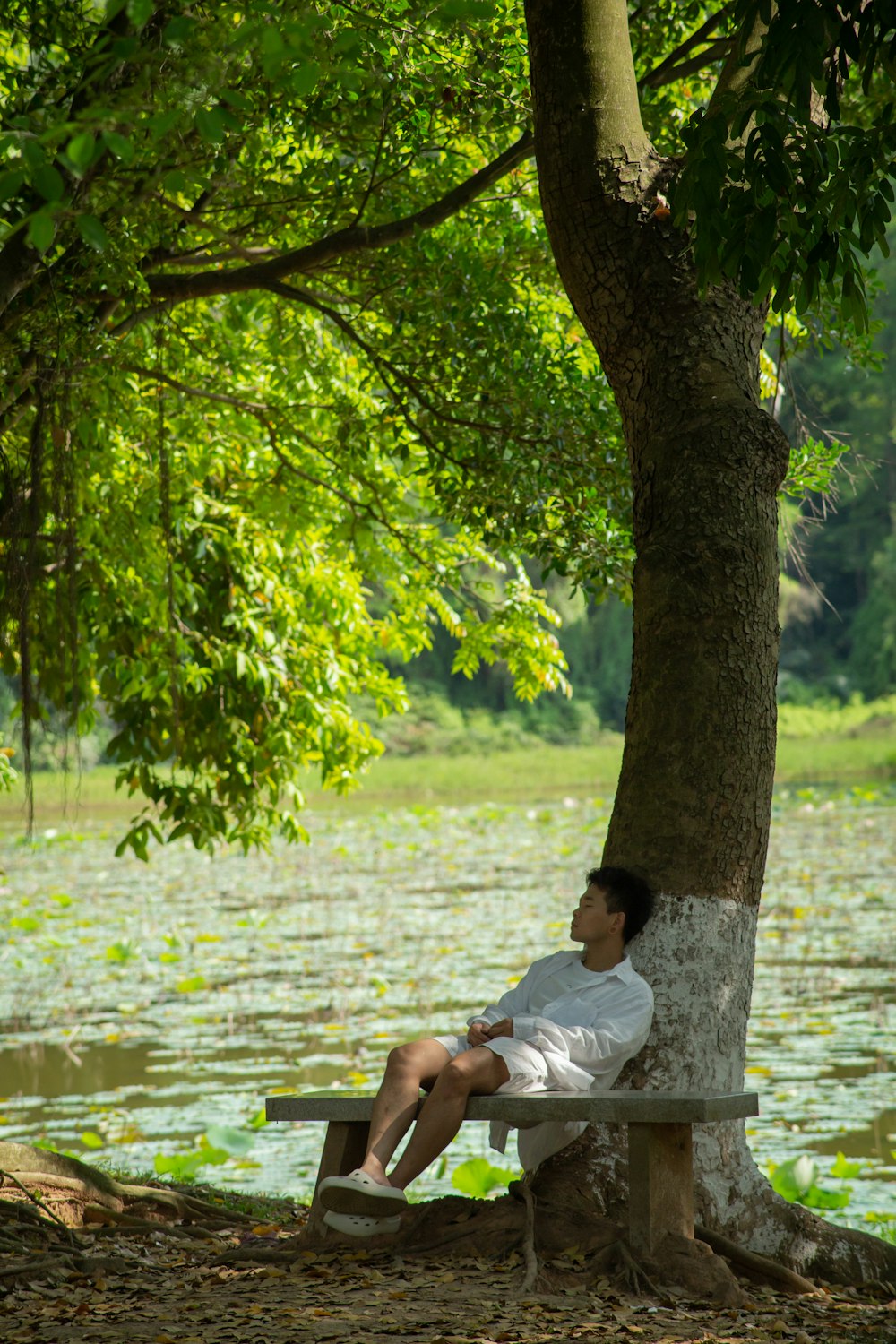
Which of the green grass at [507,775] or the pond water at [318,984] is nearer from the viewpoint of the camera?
the pond water at [318,984]

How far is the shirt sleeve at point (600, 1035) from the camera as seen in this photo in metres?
3.81

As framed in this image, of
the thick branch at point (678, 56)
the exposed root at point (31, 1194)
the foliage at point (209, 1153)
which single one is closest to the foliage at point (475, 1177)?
the foliage at point (209, 1153)

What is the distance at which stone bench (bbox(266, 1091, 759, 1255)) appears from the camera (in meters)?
3.41

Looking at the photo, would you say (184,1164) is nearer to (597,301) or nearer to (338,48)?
(597,301)

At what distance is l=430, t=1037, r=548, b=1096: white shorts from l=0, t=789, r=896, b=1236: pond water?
10.2ft

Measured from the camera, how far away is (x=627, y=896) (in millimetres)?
4027

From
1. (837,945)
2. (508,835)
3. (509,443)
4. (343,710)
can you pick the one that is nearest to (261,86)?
(509,443)

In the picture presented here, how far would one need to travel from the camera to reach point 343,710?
834 cm

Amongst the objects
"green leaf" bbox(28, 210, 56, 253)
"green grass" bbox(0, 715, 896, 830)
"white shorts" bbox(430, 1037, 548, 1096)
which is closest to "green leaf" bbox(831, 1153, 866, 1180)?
"white shorts" bbox(430, 1037, 548, 1096)

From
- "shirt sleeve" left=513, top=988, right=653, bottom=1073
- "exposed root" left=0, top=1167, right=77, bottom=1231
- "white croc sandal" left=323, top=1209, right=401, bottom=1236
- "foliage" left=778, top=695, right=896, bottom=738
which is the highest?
"foliage" left=778, top=695, right=896, bottom=738

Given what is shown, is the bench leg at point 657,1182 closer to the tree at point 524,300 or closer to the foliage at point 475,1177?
the tree at point 524,300

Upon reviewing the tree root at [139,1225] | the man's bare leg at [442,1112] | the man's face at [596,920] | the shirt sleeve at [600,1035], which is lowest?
the tree root at [139,1225]

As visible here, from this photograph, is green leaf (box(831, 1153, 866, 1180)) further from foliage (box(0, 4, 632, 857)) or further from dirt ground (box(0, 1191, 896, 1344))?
foliage (box(0, 4, 632, 857))

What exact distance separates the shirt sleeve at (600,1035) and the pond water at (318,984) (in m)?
2.86
